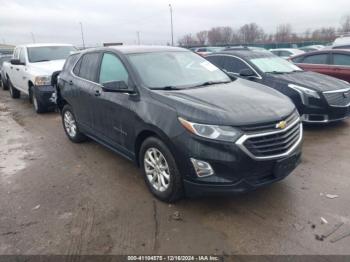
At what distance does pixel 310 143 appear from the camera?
5418 millimetres

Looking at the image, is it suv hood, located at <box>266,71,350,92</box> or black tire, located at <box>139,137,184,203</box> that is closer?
black tire, located at <box>139,137,184,203</box>

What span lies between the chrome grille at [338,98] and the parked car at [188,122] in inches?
102

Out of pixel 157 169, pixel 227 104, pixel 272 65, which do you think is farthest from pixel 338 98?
pixel 157 169

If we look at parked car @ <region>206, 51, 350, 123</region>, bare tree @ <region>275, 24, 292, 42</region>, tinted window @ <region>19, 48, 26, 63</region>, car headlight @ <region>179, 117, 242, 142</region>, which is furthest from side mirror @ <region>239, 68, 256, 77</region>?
bare tree @ <region>275, 24, 292, 42</region>

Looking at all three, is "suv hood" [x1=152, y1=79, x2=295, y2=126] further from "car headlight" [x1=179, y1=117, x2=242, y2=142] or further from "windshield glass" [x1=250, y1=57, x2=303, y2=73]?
"windshield glass" [x1=250, y1=57, x2=303, y2=73]

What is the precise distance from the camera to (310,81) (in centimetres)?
629

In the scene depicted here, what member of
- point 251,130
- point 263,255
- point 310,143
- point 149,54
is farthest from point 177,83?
point 310,143

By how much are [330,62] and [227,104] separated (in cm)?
662

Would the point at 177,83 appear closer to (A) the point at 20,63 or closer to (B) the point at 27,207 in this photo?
(B) the point at 27,207

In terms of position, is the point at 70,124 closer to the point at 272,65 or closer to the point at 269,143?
the point at 269,143

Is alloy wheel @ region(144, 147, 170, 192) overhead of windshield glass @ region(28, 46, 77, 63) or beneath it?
beneath

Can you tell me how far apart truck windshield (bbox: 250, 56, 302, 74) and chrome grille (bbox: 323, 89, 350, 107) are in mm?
1254

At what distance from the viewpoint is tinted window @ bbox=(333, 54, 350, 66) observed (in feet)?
26.8

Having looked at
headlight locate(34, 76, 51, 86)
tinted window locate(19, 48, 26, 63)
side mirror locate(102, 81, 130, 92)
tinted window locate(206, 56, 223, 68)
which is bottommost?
headlight locate(34, 76, 51, 86)
